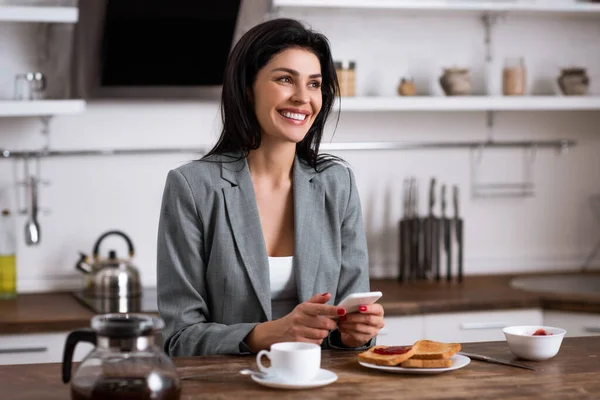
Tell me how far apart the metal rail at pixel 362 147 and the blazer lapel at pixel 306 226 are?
1.41 meters

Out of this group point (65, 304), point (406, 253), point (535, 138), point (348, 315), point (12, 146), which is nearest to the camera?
point (348, 315)

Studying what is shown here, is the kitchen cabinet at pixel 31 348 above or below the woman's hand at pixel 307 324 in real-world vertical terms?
below

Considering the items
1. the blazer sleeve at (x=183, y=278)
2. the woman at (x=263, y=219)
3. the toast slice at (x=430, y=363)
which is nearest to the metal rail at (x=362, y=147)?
the woman at (x=263, y=219)

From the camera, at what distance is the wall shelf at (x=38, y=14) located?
10.9ft

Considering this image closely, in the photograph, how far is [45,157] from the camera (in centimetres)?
368

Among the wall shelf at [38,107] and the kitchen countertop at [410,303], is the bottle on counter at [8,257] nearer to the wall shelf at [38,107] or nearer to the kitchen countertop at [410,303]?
the kitchen countertop at [410,303]

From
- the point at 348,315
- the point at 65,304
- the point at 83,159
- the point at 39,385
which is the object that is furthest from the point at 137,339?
the point at 83,159

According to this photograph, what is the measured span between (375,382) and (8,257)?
213 cm

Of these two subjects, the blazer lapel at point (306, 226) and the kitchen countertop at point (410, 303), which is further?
the kitchen countertop at point (410, 303)

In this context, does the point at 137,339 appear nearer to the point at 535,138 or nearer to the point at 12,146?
the point at 12,146

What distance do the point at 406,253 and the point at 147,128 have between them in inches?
45.7

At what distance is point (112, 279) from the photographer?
3.40 metres


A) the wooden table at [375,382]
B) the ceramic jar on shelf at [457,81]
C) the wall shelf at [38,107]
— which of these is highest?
the ceramic jar on shelf at [457,81]

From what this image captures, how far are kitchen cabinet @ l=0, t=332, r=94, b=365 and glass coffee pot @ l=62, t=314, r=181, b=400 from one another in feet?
5.33
